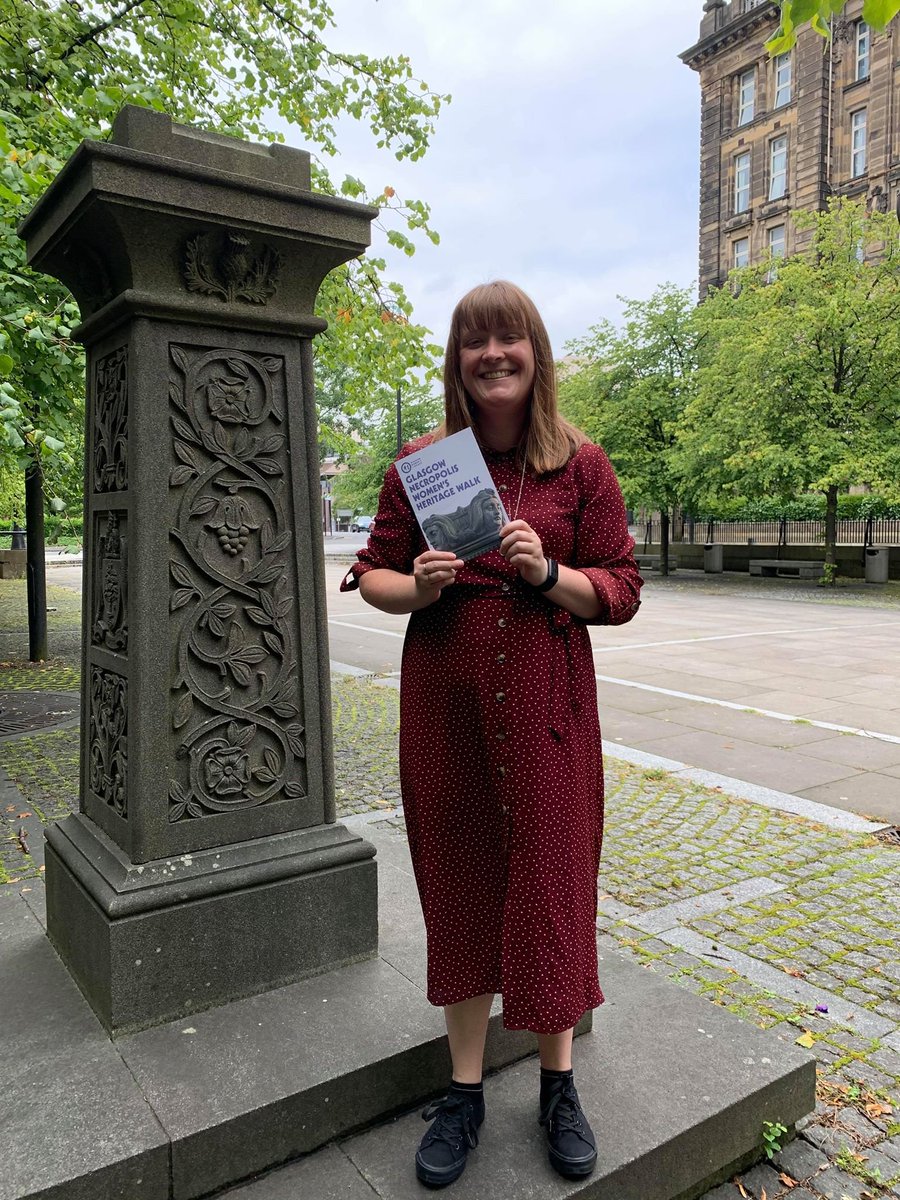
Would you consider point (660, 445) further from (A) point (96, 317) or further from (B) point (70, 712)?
(A) point (96, 317)

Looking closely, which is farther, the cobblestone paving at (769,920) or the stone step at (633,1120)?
the cobblestone paving at (769,920)

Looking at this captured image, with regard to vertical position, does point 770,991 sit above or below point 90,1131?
below

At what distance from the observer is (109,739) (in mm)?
2576

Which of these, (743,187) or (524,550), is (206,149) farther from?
(743,187)

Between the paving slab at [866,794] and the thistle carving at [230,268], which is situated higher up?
the thistle carving at [230,268]

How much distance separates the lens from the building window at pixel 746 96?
39.8 meters

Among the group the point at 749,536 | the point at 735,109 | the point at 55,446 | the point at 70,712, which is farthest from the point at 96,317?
the point at 735,109

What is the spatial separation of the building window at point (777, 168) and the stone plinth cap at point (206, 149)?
42.7m

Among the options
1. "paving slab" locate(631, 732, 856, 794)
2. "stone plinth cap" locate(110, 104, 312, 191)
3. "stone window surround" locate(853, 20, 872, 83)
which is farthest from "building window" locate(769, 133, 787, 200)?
"stone plinth cap" locate(110, 104, 312, 191)

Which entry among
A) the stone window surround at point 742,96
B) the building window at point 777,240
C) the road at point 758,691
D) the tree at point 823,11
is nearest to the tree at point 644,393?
the road at point 758,691

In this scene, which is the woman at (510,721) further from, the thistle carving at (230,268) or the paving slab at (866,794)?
the paving slab at (866,794)

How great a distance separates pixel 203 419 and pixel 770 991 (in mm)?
2698

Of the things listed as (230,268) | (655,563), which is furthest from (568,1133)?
(655,563)

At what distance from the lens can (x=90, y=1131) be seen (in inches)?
74.6
